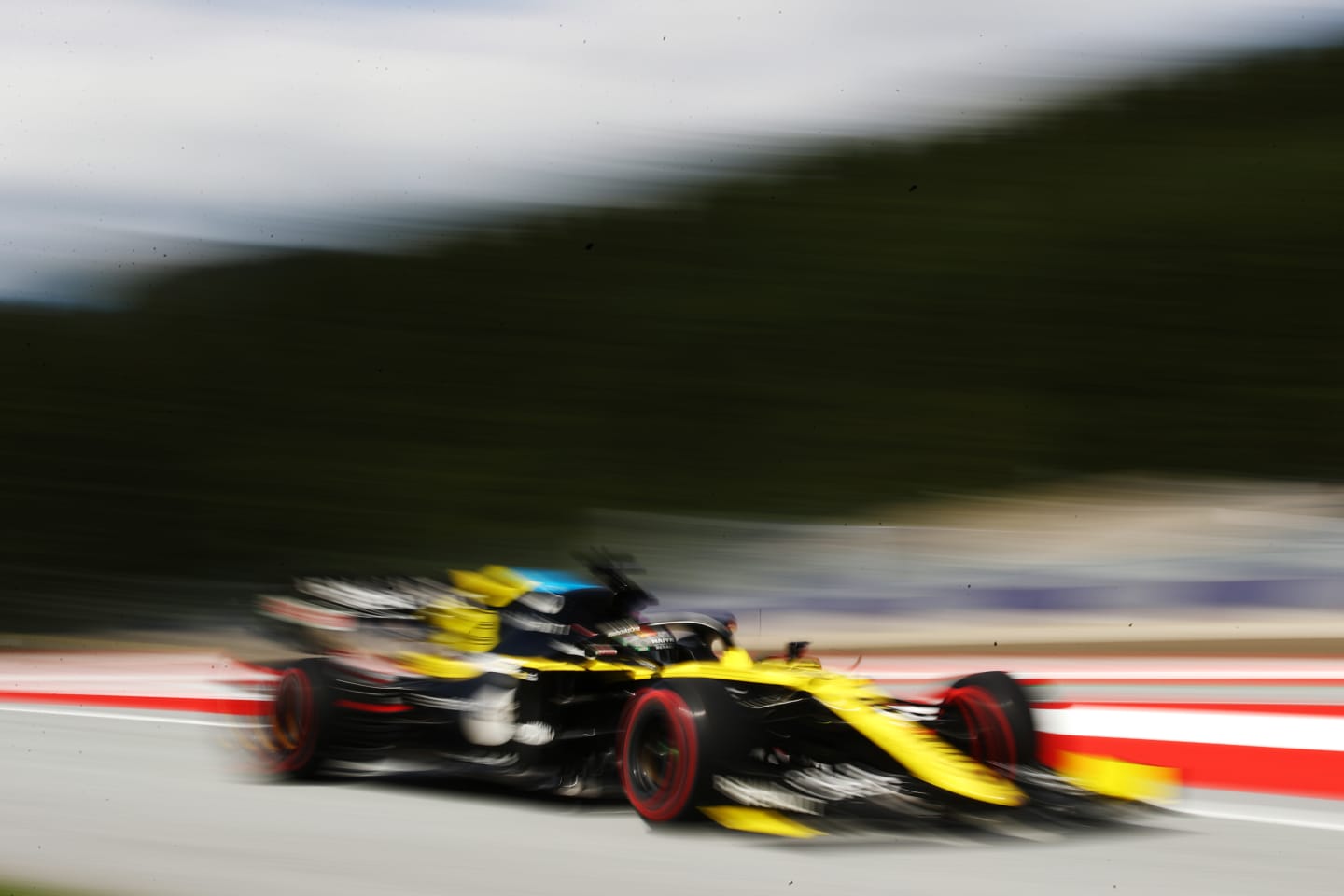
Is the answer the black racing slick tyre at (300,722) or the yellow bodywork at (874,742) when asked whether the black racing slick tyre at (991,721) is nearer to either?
the yellow bodywork at (874,742)

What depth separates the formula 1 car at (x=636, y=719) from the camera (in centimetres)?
490

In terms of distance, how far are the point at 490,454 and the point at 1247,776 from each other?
2414 centimetres

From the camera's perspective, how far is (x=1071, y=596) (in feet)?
43.2

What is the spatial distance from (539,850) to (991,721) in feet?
5.11

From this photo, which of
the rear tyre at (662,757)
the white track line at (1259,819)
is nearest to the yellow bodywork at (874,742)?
the rear tyre at (662,757)

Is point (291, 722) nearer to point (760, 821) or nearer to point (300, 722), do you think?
point (300, 722)

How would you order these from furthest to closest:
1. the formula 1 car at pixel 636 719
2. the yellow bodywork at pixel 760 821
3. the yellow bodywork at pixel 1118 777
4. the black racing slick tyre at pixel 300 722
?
the black racing slick tyre at pixel 300 722
the yellow bodywork at pixel 1118 777
the formula 1 car at pixel 636 719
the yellow bodywork at pixel 760 821

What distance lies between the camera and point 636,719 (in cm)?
523

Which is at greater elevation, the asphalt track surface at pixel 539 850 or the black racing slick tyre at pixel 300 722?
the black racing slick tyre at pixel 300 722

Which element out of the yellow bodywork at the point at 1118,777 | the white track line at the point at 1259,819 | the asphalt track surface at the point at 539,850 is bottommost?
the asphalt track surface at the point at 539,850

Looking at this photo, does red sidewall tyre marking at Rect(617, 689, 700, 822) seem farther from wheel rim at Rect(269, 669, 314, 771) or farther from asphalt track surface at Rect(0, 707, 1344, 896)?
wheel rim at Rect(269, 669, 314, 771)

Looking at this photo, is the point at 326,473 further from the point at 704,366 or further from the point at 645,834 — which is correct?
the point at 645,834

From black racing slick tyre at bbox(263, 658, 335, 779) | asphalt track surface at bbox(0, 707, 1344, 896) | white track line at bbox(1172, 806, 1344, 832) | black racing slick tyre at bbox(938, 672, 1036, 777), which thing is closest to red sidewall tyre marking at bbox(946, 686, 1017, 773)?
black racing slick tyre at bbox(938, 672, 1036, 777)

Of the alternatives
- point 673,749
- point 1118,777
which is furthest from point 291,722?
point 1118,777
